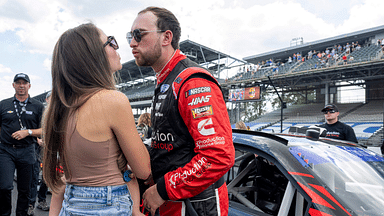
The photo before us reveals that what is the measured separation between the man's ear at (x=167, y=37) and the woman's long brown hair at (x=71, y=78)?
13.9 inches

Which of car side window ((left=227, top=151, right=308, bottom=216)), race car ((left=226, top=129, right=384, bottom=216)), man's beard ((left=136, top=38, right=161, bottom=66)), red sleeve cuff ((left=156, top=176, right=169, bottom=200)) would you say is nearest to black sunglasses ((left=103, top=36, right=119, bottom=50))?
man's beard ((left=136, top=38, right=161, bottom=66))

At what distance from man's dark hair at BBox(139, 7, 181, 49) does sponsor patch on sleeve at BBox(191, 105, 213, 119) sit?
0.52 metres

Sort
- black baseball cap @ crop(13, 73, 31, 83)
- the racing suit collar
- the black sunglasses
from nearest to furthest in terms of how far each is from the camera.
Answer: the black sunglasses → the racing suit collar → black baseball cap @ crop(13, 73, 31, 83)

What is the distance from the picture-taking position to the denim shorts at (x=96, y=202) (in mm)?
1155

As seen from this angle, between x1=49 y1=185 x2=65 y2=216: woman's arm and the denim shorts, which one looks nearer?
the denim shorts

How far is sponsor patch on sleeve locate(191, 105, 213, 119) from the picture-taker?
1.15 meters

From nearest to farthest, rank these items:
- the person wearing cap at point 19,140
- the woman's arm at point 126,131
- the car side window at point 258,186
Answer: the woman's arm at point 126,131
the car side window at point 258,186
the person wearing cap at point 19,140

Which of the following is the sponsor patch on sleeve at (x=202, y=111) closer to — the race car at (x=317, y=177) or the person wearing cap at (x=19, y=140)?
the race car at (x=317, y=177)

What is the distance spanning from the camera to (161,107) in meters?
1.35

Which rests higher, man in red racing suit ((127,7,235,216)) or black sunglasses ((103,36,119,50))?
black sunglasses ((103,36,119,50))

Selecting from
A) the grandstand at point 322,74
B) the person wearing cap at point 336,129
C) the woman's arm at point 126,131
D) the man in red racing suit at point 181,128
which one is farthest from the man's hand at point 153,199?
the grandstand at point 322,74

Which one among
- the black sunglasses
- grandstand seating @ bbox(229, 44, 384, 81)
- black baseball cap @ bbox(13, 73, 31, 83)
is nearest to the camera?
the black sunglasses

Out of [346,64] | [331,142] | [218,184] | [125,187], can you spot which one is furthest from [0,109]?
[346,64]

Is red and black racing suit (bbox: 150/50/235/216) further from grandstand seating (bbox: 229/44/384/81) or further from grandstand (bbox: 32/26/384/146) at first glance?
grandstand seating (bbox: 229/44/384/81)
